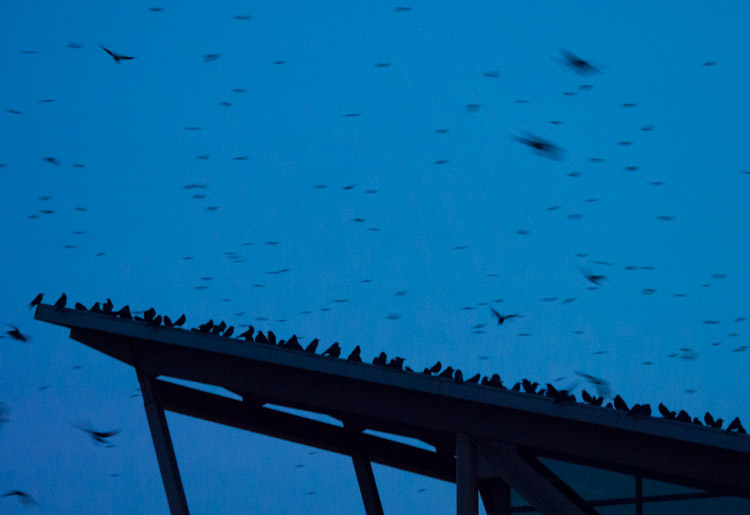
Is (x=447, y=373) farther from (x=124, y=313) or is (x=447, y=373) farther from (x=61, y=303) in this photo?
(x=61, y=303)

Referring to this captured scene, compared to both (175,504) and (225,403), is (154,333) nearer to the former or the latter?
(175,504)

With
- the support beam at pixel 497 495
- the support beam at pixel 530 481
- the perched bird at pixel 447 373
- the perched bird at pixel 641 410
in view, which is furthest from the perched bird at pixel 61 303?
the perched bird at pixel 641 410

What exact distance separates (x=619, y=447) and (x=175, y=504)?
7.39 metres

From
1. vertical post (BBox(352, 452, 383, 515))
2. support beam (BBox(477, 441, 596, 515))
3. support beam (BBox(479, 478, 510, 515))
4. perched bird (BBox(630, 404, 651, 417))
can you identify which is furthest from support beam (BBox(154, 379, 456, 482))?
perched bird (BBox(630, 404, 651, 417))

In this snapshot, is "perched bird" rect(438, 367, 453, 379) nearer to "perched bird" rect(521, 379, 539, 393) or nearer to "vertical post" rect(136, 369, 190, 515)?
"perched bird" rect(521, 379, 539, 393)

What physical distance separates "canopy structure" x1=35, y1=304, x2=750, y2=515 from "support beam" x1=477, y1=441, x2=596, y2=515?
15 millimetres

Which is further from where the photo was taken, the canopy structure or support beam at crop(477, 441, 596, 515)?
support beam at crop(477, 441, 596, 515)

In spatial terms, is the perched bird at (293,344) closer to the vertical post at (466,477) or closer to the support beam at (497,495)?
the vertical post at (466,477)

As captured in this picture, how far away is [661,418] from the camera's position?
12672mm

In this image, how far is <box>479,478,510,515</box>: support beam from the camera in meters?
16.5

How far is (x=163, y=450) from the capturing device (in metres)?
16.9

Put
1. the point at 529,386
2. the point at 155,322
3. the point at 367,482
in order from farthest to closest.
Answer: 1. the point at 367,482
2. the point at 155,322
3. the point at 529,386

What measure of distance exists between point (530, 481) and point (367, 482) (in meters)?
8.11

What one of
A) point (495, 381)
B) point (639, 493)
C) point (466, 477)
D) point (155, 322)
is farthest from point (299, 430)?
point (639, 493)
